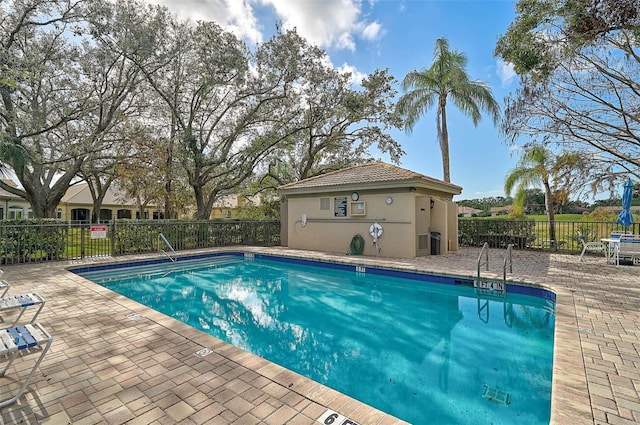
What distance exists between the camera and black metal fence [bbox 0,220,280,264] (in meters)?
9.81

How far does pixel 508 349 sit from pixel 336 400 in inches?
134

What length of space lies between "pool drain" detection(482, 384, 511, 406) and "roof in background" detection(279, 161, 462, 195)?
7.91 meters

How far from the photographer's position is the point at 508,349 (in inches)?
189

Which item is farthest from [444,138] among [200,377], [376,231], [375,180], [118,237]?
[200,377]

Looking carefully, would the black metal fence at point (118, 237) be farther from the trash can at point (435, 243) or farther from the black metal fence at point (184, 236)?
the trash can at point (435, 243)

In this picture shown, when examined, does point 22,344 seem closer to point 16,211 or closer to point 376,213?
point 376,213

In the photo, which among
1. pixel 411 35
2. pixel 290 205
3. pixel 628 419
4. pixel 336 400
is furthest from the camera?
pixel 290 205

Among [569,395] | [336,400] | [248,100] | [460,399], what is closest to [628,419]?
[569,395]

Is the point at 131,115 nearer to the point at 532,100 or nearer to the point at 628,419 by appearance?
the point at 532,100

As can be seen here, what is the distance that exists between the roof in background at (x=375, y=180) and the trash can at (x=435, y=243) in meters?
1.81

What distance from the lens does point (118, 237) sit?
468 inches

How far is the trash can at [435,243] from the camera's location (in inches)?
478

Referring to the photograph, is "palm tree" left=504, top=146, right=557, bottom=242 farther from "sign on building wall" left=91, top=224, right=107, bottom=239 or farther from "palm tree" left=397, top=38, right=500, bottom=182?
"sign on building wall" left=91, top=224, right=107, bottom=239

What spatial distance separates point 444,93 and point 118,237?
648 inches
